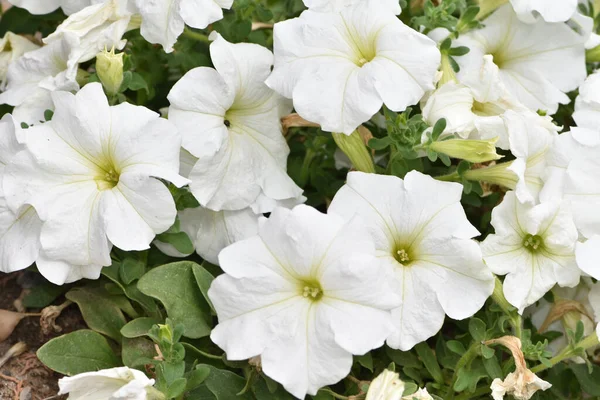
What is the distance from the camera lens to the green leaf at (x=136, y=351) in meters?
A: 1.26

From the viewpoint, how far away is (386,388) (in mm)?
1085

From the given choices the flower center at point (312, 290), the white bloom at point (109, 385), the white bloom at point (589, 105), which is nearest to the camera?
the white bloom at point (109, 385)

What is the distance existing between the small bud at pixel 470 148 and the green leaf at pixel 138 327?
55 cm

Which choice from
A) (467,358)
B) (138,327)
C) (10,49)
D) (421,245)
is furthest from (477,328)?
(10,49)

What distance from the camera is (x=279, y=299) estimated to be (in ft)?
3.67

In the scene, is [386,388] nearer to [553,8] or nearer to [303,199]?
[303,199]

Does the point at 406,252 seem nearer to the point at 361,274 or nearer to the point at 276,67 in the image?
the point at 361,274

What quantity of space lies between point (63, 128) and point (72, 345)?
36 centimetres

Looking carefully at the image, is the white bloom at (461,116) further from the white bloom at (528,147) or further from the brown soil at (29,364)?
the brown soil at (29,364)

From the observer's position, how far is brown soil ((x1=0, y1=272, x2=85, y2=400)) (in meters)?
1.32

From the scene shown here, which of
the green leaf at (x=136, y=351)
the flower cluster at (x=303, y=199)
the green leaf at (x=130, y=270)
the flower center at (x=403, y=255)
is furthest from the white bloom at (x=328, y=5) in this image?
the green leaf at (x=136, y=351)

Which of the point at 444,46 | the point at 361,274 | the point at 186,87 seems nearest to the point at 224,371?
the point at 361,274

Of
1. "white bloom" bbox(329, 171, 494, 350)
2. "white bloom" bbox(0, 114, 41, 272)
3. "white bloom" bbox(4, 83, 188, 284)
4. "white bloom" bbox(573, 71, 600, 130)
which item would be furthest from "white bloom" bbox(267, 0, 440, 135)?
"white bloom" bbox(0, 114, 41, 272)

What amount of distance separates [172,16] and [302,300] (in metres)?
0.53
